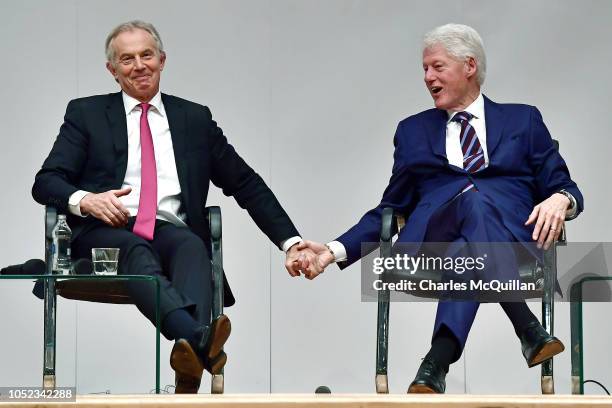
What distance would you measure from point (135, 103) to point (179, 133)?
177 millimetres

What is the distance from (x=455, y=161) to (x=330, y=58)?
1.80 meters

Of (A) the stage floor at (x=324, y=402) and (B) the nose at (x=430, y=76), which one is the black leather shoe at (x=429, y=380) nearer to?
(A) the stage floor at (x=324, y=402)

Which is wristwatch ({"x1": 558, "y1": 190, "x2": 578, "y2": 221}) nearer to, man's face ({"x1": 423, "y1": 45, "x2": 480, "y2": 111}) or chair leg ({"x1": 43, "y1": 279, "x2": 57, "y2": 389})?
man's face ({"x1": 423, "y1": 45, "x2": 480, "y2": 111})

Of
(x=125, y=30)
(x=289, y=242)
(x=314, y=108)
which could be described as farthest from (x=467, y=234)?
(x=314, y=108)

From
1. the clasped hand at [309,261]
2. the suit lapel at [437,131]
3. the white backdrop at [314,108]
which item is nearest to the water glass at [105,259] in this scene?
the clasped hand at [309,261]

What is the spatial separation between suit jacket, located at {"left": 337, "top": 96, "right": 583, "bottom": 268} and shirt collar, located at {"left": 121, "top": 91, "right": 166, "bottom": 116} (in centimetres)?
75

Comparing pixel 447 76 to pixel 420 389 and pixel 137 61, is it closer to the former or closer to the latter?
pixel 137 61

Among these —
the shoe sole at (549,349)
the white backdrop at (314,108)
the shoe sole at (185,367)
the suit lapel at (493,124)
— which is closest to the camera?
the shoe sole at (185,367)

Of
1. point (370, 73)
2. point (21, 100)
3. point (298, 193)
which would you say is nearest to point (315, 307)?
point (298, 193)

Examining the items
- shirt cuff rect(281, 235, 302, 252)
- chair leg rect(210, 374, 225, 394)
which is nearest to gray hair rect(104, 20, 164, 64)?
shirt cuff rect(281, 235, 302, 252)

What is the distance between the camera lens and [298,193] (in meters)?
6.11

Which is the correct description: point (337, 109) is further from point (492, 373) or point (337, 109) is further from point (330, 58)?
point (492, 373)

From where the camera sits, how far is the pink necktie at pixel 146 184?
14.4ft

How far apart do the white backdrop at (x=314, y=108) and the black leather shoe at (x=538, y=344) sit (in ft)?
6.55
